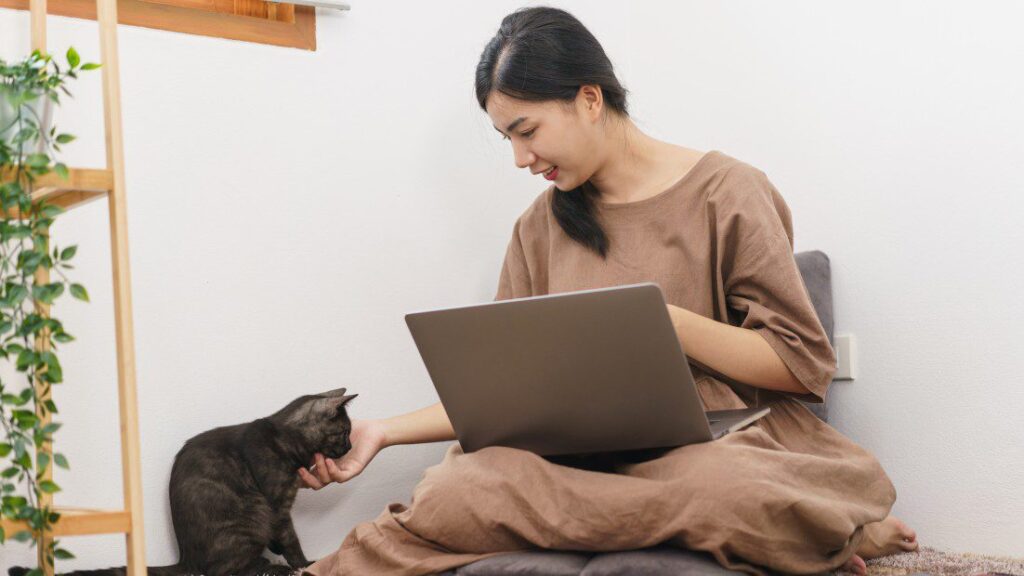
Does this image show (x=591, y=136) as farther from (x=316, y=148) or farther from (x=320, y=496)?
(x=320, y=496)

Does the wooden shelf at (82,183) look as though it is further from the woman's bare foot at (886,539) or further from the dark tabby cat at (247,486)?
the woman's bare foot at (886,539)

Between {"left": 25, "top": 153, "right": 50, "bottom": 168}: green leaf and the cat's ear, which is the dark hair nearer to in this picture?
the cat's ear

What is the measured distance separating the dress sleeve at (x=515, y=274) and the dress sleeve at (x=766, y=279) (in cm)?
40

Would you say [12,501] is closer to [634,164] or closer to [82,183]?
[82,183]

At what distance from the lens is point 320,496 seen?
6.52 feet

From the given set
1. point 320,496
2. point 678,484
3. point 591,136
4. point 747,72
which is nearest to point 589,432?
point 678,484

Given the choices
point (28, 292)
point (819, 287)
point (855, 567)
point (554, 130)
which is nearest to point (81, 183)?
point (28, 292)

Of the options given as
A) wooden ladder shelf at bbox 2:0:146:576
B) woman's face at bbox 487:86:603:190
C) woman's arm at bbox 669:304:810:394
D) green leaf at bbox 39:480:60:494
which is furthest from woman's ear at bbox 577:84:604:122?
green leaf at bbox 39:480:60:494

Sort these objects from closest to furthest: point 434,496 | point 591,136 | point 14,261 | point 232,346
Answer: point 434,496 < point 14,261 < point 591,136 < point 232,346

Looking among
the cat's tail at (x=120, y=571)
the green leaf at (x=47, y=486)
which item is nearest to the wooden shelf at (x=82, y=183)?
the green leaf at (x=47, y=486)

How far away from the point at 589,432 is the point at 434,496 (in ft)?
0.73

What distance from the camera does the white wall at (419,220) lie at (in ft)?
5.77

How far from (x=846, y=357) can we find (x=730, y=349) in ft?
1.75

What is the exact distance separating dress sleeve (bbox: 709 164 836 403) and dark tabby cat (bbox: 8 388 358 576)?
68 centimetres
